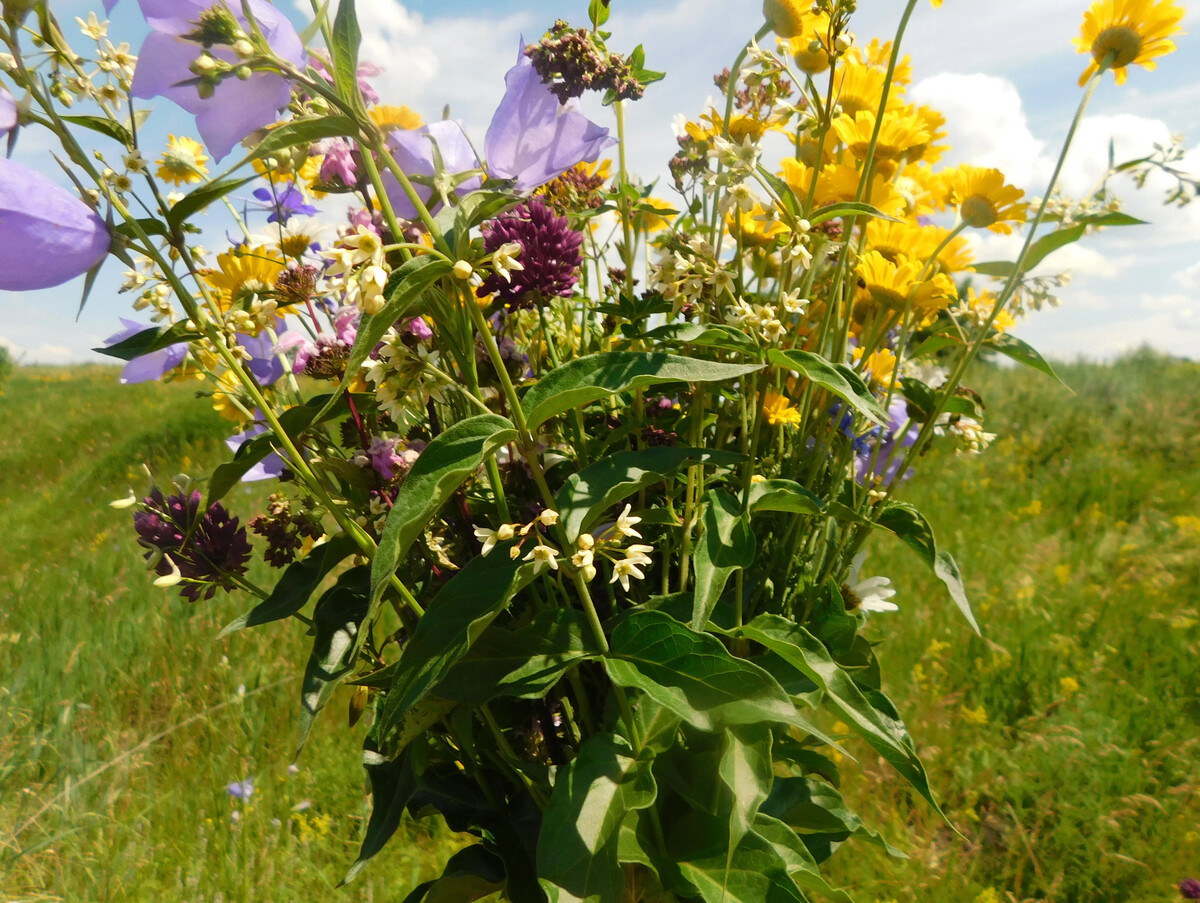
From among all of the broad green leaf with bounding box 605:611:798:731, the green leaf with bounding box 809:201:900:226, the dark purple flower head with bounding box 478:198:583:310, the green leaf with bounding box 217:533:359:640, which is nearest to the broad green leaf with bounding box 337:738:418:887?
the green leaf with bounding box 217:533:359:640

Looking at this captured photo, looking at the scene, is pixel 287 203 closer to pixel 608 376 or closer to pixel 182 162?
pixel 182 162

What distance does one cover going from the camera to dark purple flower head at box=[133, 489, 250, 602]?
524 mm

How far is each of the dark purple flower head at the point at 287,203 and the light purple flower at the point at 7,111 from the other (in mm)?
211

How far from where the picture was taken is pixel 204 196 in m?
0.34

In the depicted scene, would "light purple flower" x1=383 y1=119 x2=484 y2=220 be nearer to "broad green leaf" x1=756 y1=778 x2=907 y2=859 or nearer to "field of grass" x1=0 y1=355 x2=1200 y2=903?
"broad green leaf" x1=756 y1=778 x2=907 y2=859

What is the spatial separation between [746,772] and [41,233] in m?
0.47

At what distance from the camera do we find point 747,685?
15.1 inches

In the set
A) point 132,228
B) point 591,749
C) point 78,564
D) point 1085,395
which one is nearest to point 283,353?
point 132,228

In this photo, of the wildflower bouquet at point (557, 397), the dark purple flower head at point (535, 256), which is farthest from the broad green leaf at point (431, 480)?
the dark purple flower head at point (535, 256)

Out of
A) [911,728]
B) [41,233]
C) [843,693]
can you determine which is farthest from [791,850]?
[911,728]

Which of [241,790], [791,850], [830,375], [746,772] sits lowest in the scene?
[241,790]

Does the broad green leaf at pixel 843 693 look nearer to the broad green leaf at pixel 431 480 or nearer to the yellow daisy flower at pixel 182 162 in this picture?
the broad green leaf at pixel 431 480

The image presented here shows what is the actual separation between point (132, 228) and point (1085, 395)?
4008 millimetres

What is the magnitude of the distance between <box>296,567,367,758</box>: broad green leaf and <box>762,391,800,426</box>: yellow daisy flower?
1.00 ft
